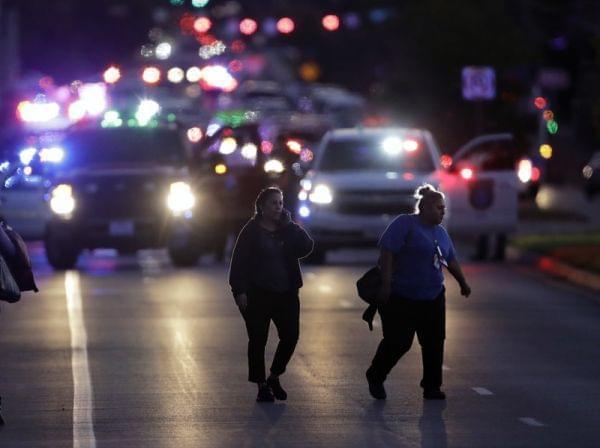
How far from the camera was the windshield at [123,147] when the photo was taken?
95.7ft

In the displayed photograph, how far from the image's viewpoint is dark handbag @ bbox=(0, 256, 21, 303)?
43.1 feet

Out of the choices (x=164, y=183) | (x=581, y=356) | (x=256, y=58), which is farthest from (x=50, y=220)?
(x=256, y=58)

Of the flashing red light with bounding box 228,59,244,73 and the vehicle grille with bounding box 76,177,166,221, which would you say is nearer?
the vehicle grille with bounding box 76,177,166,221

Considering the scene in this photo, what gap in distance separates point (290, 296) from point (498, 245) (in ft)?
50.8

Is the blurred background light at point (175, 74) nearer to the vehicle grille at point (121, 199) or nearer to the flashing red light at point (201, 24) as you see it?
the flashing red light at point (201, 24)

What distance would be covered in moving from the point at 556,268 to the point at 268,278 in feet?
43.6

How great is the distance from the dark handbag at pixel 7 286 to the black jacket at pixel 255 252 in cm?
162

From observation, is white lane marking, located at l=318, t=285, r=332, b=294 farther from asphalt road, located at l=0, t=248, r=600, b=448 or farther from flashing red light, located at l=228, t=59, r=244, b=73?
flashing red light, located at l=228, t=59, r=244, b=73

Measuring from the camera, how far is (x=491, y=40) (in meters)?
45.1

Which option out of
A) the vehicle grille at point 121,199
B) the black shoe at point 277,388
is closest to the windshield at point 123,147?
the vehicle grille at point 121,199

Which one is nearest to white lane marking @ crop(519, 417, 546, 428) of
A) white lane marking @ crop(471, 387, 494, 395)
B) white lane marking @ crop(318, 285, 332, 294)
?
white lane marking @ crop(471, 387, 494, 395)

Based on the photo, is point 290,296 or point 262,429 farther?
point 290,296

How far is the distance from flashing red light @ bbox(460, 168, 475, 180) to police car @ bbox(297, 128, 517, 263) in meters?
0.01

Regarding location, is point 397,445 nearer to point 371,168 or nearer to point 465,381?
point 465,381
